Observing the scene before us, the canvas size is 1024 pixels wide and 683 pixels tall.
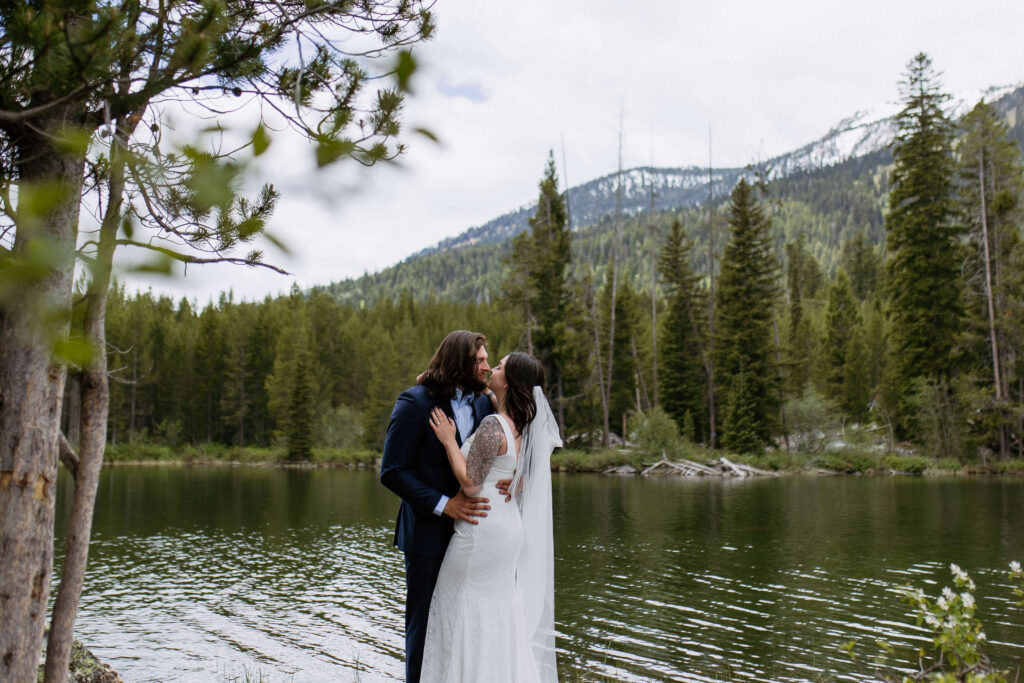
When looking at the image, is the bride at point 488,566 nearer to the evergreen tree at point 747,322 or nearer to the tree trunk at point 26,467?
the tree trunk at point 26,467

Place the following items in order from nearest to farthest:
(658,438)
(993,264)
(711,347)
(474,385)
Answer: (474,385) → (993,264) → (658,438) → (711,347)

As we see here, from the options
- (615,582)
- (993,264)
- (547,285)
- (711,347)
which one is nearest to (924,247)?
(993,264)

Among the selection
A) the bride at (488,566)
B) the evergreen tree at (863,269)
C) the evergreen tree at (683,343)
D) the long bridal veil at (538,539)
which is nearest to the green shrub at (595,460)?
the evergreen tree at (683,343)

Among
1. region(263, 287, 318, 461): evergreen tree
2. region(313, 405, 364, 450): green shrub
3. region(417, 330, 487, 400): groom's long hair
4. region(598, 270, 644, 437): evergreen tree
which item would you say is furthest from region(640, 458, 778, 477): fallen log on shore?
region(417, 330, 487, 400): groom's long hair

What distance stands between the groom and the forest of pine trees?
17390 mm

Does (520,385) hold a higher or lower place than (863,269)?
lower

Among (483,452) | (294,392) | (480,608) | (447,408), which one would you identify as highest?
(294,392)

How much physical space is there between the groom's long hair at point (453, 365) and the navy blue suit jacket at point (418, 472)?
0.19 ft

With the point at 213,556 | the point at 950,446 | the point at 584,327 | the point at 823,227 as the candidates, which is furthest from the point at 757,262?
the point at 823,227

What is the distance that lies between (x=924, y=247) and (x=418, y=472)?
3850 cm

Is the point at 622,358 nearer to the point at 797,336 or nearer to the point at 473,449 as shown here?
the point at 797,336

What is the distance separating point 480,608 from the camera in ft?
12.8

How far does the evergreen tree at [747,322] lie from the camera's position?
39.4m

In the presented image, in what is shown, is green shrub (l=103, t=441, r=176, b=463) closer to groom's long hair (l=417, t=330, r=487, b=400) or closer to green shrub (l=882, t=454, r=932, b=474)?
green shrub (l=882, t=454, r=932, b=474)
